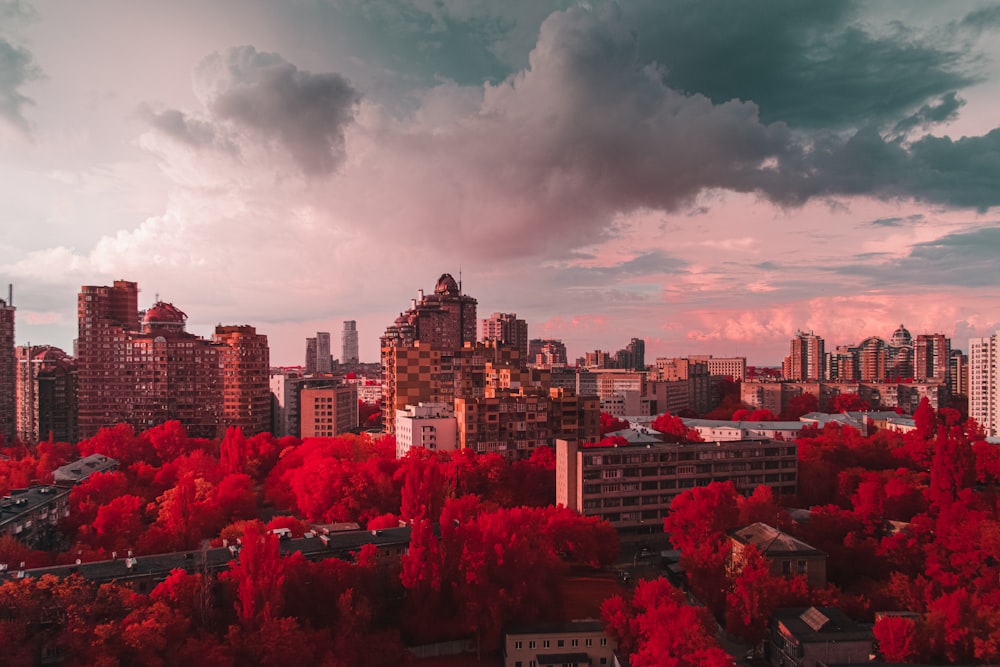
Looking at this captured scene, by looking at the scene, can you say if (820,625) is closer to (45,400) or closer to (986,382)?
(986,382)

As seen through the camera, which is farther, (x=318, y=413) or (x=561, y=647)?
(x=318, y=413)

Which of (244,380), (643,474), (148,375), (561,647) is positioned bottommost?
(561,647)

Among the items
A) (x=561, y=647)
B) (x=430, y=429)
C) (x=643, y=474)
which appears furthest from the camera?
(x=430, y=429)

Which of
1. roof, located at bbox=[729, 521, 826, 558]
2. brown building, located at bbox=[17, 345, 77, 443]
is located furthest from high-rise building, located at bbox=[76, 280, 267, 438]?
roof, located at bbox=[729, 521, 826, 558]

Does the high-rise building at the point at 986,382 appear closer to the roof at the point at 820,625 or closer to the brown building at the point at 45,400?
the roof at the point at 820,625

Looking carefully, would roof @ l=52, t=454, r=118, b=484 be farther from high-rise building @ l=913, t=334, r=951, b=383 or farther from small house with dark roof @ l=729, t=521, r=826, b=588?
high-rise building @ l=913, t=334, r=951, b=383

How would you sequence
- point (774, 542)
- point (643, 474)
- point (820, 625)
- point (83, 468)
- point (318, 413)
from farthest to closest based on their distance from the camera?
point (318, 413)
point (83, 468)
point (643, 474)
point (774, 542)
point (820, 625)

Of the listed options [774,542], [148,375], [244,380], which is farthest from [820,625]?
[148,375]
